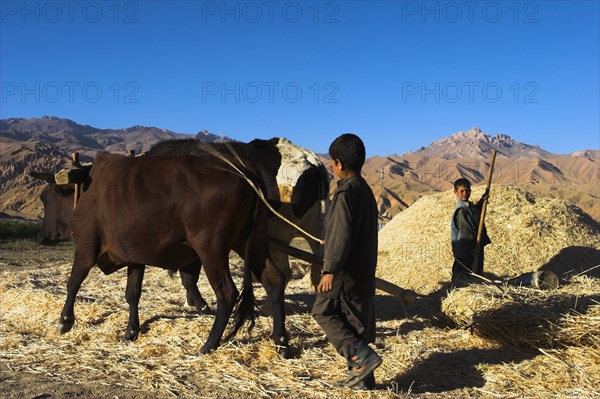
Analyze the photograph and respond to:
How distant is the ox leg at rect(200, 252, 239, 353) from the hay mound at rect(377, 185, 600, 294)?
172 inches

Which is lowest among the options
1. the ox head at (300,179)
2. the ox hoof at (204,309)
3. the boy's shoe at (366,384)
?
the ox hoof at (204,309)

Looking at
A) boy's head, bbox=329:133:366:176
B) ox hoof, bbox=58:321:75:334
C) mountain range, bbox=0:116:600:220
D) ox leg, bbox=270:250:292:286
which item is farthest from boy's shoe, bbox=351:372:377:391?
mountain range, bbox=0:116:600:220

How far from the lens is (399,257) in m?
9.88

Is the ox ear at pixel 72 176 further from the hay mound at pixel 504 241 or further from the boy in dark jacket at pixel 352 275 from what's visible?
the hay mound at pixel 504 241

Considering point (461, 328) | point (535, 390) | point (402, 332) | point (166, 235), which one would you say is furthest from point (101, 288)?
point (535, 390)

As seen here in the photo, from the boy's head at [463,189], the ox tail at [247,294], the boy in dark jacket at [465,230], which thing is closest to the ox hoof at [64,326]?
the ox tail at [247,294]

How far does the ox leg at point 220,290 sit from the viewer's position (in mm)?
4957

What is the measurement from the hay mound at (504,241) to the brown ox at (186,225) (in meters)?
4.16

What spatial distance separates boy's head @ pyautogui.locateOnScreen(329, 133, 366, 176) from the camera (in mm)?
3836

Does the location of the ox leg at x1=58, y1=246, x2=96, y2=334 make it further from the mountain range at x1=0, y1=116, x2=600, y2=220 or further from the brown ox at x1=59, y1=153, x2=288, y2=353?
the mountain range at x1=0, y1=116, x2=600, y2=220

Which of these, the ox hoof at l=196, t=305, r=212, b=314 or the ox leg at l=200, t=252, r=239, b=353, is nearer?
the ox leg at l=200, t=252, r=239, b=353

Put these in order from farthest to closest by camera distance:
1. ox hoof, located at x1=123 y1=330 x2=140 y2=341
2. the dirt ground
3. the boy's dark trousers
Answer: ox hoof, located at x1=123 y1=330 x2=140 y2=341 → the dirt ground → the boy's dark trousers

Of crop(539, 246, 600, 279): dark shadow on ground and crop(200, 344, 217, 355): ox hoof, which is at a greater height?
crop(539, 246, 600, 279): dark shadow on ground

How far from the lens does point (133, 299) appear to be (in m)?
5.85
